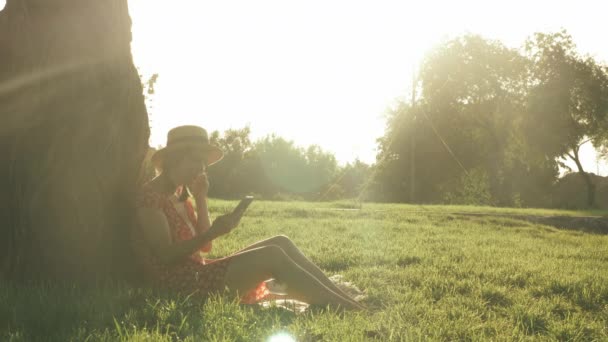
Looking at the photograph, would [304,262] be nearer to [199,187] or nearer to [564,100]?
[199,187]

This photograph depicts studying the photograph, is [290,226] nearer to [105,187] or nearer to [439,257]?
[439,257]

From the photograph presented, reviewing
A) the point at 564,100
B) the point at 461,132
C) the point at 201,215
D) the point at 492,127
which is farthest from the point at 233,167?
the point at 201,215

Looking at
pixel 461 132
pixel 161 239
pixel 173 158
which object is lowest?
pixel 161 239

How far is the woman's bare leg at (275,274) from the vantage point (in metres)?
4.32

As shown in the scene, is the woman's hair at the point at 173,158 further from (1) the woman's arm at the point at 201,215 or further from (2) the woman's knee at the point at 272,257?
(2) the woman's knee at the point at 272,257

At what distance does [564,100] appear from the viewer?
3516 cm

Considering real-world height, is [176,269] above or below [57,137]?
below

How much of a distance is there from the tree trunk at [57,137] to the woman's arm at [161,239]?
52 centimetres

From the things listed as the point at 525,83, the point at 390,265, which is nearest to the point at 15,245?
the point at 390,265

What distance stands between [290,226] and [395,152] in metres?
33.5

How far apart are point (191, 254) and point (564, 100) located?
122 ft

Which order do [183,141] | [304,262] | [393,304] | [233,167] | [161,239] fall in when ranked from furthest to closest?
[233,167], [393,304], [304,262], [183,141], [161,239]

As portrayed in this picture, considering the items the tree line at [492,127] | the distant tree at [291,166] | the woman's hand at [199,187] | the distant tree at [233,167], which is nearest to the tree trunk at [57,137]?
the woman's hand at [199,187]

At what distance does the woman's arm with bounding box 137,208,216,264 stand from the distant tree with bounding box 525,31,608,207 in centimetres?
3643
